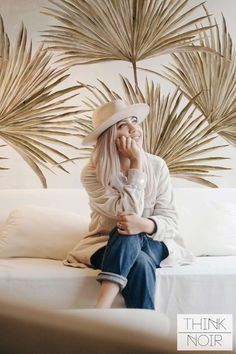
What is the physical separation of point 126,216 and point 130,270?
0.63 ft

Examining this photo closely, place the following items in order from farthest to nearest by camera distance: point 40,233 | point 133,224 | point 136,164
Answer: point 40,233 → point 136,164 → point 133,224

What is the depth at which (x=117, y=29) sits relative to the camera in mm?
2984

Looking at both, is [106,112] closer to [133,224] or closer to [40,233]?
[133,224]

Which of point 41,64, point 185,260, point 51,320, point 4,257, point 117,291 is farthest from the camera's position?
point 41,64

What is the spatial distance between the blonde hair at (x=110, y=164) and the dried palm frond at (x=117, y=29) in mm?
1016

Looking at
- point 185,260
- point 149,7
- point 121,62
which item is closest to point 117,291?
point 185,260

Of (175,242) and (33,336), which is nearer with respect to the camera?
(33,336)

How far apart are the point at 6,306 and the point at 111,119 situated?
1.95 metres

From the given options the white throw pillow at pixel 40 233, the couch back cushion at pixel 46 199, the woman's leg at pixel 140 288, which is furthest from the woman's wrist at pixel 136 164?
the couch back cushion at pixel 46 199

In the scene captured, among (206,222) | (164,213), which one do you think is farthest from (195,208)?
(164,213)

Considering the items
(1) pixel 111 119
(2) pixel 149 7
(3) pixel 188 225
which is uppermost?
(2) pixel 149 7

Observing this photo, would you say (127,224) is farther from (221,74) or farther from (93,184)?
(221,74)

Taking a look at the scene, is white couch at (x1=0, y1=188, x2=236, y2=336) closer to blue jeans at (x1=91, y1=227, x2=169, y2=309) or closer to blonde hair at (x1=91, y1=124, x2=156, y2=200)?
blue jeans at (x1=91, y1=227, x2=169, y2=309)

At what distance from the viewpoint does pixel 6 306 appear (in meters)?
0.16
